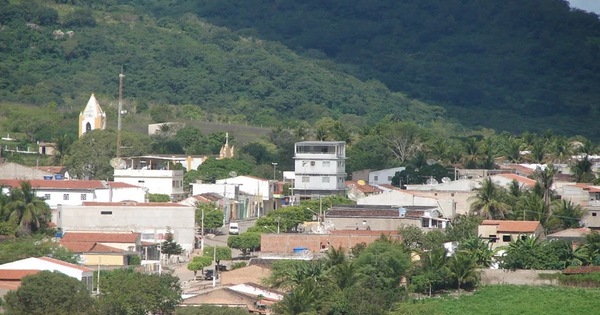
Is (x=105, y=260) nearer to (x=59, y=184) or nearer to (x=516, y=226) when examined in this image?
(x=59, y=184)

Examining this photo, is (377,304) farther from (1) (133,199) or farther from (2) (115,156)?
(2) (115,156)

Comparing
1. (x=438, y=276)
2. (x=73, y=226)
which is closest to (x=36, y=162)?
(x=73, y=226)

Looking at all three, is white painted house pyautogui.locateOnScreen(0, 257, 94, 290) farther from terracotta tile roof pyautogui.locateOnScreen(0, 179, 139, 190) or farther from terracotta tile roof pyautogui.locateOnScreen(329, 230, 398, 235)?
terracotta tile roof pyautogui.locateOnScreen(0, 179, 139, 190)

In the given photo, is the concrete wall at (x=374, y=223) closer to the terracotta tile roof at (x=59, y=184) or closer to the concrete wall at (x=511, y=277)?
the concrete wall at (x=511, y=277)

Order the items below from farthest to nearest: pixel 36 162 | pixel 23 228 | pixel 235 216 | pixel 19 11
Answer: pixel 19 11 < pixel 36 162 < pixel 235 216 < pixel 23 228

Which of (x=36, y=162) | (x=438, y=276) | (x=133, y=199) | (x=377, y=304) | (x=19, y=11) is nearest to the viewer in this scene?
(x=377, y=304)

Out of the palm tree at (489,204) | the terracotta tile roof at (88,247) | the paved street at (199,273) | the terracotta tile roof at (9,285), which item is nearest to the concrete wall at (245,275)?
the paved street at (199,273)

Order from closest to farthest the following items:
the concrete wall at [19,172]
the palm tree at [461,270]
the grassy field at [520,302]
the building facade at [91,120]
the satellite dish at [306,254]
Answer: the grassy field at [520,302] < the palm tree at [461,270] < the satellite dish at [306,254] < the concrete wall at [19,172] < the building facade at [91,120]
